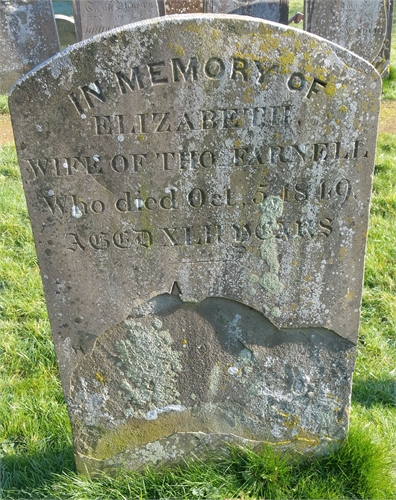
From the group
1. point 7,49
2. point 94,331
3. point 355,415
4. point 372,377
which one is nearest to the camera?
point 94,331

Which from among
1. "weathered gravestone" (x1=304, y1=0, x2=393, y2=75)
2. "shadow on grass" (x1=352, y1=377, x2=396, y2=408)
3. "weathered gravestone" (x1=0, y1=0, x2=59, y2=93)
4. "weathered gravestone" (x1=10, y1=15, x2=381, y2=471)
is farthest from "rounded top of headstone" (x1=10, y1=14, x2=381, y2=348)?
"weathered gravestone" (x1=0, y1=0, x2=59, y2=93)

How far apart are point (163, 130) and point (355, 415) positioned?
189 cm

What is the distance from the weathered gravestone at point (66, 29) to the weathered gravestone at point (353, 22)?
654 cm

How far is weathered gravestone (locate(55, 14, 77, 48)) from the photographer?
11.7 m

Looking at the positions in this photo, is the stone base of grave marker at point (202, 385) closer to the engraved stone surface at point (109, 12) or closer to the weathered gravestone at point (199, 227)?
the weathered gravestone at point (199, 227)

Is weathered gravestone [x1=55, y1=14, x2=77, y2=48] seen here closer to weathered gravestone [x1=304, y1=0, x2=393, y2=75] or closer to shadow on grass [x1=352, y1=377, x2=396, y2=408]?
weathered gravestone [x1=304, y1=0, x2=393, y2=75]

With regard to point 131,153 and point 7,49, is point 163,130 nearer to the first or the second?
point 131,153

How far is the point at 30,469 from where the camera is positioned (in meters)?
2.65

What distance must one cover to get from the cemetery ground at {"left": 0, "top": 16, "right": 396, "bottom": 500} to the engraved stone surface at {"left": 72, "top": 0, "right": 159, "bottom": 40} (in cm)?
540

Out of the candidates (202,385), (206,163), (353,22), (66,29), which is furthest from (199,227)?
(66,29)

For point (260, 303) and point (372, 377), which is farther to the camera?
point (372, 377)

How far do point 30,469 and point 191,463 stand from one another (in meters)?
0.81

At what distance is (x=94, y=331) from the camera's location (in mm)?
2354

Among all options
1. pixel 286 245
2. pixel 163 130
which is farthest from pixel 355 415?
pixel 163 130
